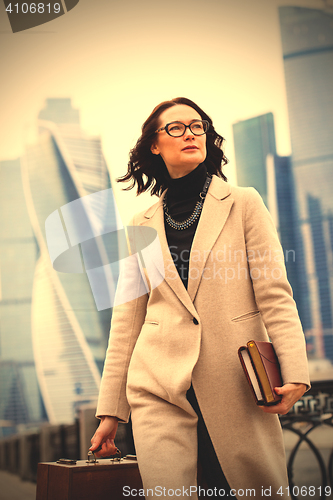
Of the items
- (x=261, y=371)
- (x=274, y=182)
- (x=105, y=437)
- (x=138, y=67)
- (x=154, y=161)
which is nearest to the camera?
(x=261, y=371)

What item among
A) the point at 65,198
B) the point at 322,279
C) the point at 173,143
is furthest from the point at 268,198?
the point at 173,143

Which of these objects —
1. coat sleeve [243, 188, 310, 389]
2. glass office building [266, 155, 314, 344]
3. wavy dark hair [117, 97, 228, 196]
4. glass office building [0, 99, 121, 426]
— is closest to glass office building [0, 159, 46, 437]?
Answer: glass office building [0, 99, 121, 426]

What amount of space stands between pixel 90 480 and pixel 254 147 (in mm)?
2063

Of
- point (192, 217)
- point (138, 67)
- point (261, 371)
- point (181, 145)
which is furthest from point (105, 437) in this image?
point (138, 67)

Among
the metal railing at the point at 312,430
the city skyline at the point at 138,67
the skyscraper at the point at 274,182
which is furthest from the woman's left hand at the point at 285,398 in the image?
the skyscraper at the point at 274,182

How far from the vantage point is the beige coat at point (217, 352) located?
3.30 ft

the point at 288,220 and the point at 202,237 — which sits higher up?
the point at 288,220

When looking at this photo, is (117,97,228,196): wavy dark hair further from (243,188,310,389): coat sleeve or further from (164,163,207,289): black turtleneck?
(243,188,310,389): coat sleeve

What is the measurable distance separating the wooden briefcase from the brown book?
2.35 feet

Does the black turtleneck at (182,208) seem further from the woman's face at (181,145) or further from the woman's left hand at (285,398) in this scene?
the woman's left hand at (285,398)

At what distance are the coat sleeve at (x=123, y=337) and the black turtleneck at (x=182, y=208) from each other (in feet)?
0.53

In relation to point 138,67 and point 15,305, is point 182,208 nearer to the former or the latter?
point 138,67

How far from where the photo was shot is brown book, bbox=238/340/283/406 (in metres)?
0.94

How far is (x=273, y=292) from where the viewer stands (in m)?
1.05
